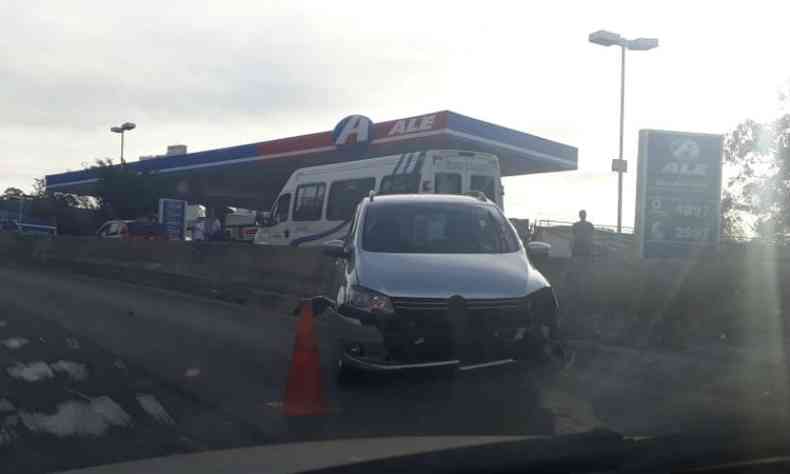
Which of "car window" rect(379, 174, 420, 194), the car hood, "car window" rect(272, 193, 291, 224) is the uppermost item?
"car window" rect(379, 174, 420, 194)

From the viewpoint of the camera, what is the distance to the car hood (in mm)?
7145

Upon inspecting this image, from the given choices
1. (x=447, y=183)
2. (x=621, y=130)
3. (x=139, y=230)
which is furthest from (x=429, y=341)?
(x=139, y=230)

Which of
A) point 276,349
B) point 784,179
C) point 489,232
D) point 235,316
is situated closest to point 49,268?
point 235,316

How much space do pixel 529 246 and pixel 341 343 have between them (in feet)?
8.68

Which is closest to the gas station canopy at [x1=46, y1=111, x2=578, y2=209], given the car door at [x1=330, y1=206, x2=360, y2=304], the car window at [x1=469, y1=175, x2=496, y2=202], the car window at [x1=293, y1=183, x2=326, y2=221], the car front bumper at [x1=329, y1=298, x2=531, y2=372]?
the car window at [x1=293, y1=183, x2=326, y2=221]

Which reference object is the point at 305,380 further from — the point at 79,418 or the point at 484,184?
the point at 484,184

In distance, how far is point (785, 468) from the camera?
9.59 feet

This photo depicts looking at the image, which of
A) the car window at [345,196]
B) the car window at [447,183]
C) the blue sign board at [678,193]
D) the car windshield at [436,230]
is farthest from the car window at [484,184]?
the car windshield at [436,230]

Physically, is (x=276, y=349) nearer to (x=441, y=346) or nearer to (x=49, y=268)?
(x=441, y=346)

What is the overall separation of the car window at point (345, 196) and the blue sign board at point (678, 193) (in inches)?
297

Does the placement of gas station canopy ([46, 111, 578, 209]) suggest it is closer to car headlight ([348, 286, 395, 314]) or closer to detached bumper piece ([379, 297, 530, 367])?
car headlight ([348, 286, 395, 314])

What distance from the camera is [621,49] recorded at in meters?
26.2

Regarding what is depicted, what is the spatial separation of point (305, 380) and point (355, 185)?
14.1 m

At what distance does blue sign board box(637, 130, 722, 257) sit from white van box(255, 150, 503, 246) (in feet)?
17.5
